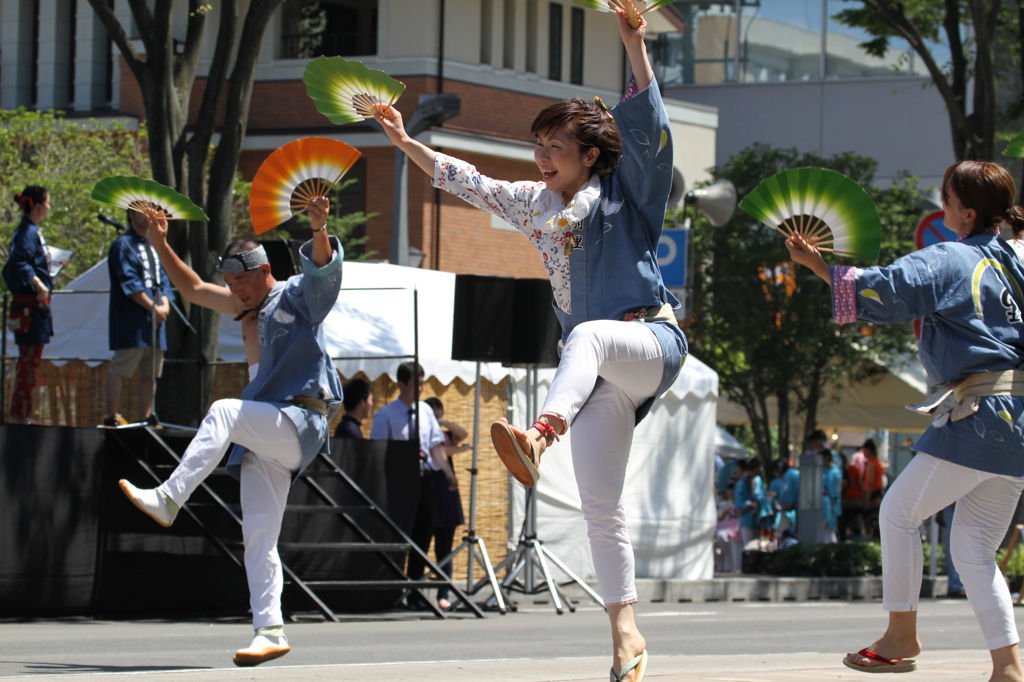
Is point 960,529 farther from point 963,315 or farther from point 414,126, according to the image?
point 414,126

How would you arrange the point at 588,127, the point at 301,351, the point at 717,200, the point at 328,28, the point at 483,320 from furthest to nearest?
the point at 328,28 → the point at 717,200 → the point at 483,320 → the point at 301,351 → the point at 588,127

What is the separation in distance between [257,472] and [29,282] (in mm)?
5323

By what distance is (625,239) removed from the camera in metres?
4.46

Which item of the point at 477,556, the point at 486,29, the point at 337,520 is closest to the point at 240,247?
the point at 337,520

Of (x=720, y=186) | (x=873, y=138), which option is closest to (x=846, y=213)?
(x=720, y=186)

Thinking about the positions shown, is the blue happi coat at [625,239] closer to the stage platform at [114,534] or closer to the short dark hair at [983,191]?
the short dark hair at [983,191]

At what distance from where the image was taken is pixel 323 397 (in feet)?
20.2

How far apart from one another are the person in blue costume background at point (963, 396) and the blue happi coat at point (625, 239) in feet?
A: 2.46

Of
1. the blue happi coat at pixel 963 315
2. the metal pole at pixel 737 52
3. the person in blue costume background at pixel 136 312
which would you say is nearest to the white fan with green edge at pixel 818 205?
the blue happi coat at pixel 963 315

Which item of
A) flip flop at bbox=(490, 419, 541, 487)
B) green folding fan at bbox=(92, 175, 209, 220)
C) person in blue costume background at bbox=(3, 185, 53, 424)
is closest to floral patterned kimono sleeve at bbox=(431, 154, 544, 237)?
flip flop at bbox=(490, 419, 541, 487)

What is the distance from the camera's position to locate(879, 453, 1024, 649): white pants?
493cm

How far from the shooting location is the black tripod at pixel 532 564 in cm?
1167

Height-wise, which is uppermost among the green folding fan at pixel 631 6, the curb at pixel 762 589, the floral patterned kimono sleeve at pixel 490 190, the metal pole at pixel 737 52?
the metal pole at pixel 737 52

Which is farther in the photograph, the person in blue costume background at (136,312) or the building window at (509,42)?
the building window at (509,42)
